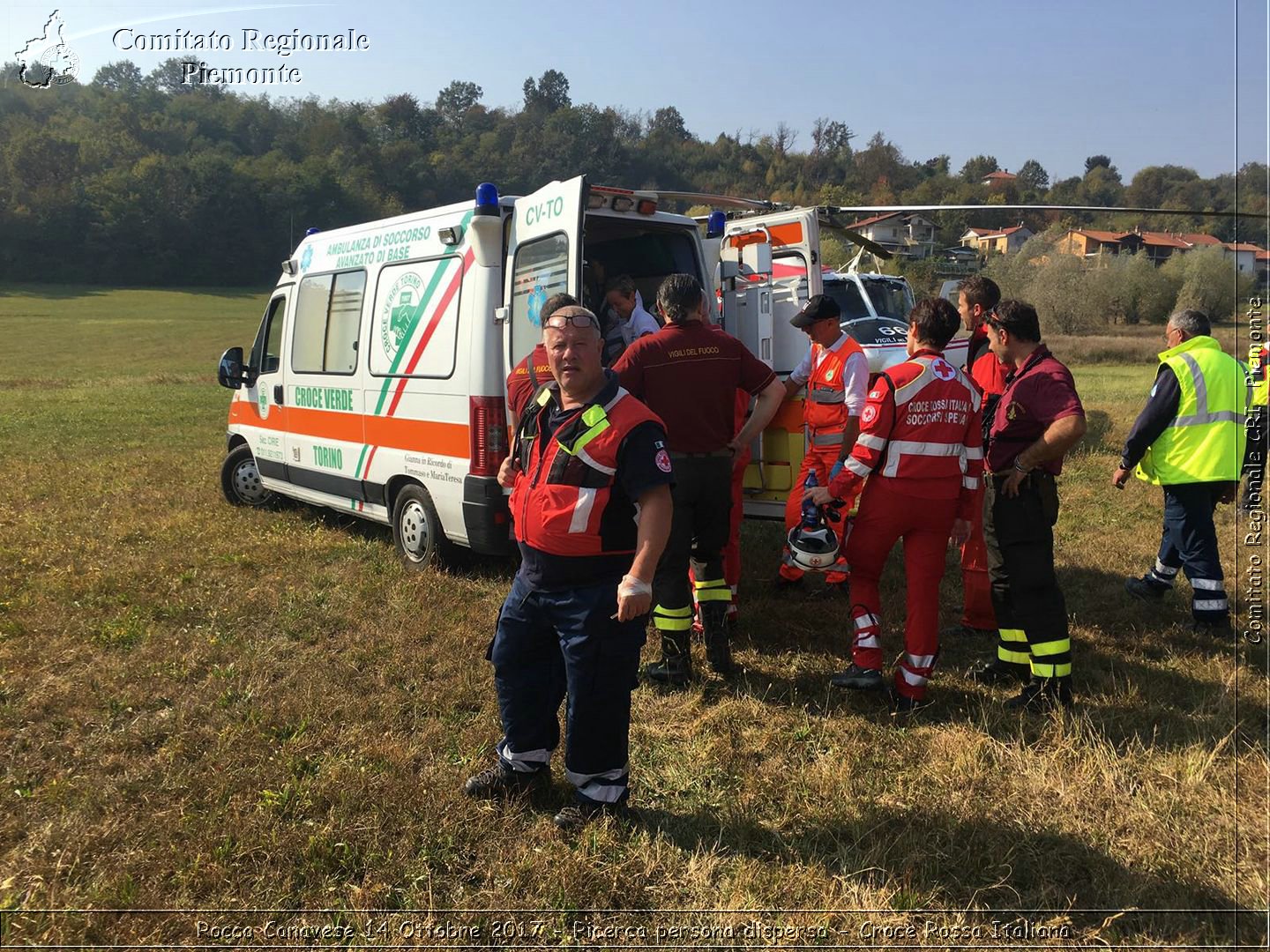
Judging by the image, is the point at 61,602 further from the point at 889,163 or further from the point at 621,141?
the point at 889,163

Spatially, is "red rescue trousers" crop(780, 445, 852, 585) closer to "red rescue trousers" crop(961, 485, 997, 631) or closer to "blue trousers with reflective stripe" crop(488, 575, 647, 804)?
"red rescue trousers" crop(961, 485, 997, 631)

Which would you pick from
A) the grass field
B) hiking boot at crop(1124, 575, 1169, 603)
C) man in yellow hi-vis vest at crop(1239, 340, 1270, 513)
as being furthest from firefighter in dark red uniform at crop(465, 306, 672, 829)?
hiking boot at crop(1124, 575, 1169, 603)

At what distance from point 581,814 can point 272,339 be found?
19.1 feet

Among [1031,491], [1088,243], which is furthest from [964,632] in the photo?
[1088,243]

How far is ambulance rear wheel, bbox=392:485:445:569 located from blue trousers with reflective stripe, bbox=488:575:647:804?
273cm

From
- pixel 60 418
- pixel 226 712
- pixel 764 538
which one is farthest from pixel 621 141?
pixel 226 712

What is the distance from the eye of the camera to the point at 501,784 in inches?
128

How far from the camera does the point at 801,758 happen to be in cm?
356

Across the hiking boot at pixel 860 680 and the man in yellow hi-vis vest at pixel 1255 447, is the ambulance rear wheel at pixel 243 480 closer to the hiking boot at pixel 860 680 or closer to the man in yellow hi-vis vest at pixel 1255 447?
the hiking boot at pixel 860 680

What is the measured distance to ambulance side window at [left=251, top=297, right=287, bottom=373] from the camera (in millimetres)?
7297

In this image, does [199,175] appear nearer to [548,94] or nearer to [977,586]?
[548,94]

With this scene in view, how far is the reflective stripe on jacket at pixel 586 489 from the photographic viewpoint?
2.82m

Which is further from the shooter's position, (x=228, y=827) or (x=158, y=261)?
(x=158, y=261)

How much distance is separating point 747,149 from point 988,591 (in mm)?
72819
